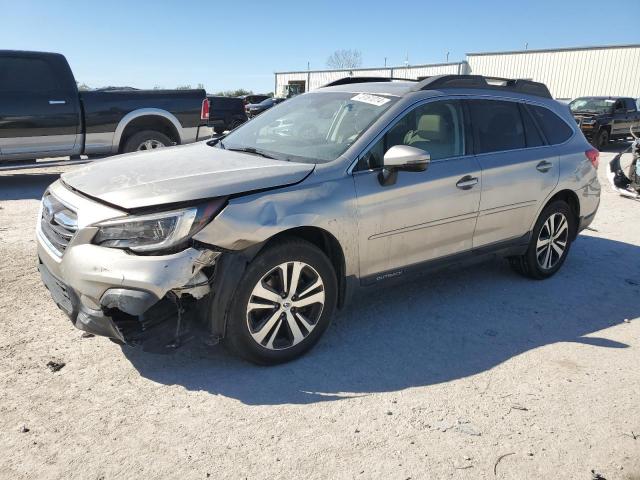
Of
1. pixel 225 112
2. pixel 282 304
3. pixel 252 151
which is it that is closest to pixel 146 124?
pixel 252 151

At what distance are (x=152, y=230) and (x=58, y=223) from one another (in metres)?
0.78

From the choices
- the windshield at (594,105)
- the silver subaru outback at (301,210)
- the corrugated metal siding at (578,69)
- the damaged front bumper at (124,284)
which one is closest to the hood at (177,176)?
the silver subaru outback at (301,210)

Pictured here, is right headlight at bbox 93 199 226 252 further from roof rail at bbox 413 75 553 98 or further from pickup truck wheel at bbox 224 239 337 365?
roof rail at bbox 413 75 553 98

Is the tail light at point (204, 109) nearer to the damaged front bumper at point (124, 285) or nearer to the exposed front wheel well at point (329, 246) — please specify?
the exposed front wheel well at point (329, 246)

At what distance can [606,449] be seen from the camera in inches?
110

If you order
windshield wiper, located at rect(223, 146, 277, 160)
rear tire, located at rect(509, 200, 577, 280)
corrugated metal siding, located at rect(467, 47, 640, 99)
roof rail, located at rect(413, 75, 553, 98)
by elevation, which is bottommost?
rear tire, located at rect(509, 200, 577, 280)

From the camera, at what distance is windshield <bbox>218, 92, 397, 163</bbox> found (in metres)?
3.85

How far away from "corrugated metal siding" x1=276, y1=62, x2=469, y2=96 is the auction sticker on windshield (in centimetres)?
2897

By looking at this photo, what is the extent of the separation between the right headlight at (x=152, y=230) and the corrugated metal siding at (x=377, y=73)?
30507 millimetres

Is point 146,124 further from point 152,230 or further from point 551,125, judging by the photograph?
point 152,230

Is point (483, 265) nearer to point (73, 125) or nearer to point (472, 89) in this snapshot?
point (472, 89)

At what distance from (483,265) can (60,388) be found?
4.21 m

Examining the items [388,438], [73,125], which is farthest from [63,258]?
[73,125]

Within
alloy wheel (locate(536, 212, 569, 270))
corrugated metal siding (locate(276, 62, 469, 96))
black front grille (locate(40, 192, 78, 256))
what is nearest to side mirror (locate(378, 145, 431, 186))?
black front grille (locate(40, 192, 78, 256))
